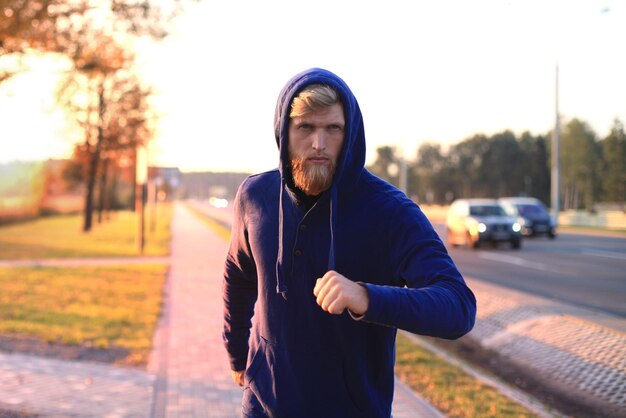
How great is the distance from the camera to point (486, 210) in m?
24.4

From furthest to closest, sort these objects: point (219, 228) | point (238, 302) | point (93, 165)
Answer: point (219, 228), point (93, 165), point (238, 302)

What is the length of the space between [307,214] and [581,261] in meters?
17.8

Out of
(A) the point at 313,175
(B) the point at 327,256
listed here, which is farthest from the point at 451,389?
(A) the point at 313,175

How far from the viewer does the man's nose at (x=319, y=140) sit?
6.82 feet

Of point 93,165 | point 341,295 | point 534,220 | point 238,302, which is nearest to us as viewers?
point 341,295

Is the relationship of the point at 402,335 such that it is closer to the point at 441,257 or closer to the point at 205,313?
the point at 205,313

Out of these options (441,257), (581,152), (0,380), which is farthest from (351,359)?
(581,152)

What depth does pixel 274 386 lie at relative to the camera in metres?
2.24

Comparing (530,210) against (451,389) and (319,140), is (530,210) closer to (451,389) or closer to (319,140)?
(451,389)

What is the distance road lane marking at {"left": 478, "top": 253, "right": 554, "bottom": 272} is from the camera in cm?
1691

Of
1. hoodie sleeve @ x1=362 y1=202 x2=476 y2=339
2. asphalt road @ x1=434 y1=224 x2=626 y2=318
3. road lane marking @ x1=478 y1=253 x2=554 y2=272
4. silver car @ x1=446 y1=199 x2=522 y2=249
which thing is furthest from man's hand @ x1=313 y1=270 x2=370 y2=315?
silver car @ x1=446 y1=199 x2=522 y2=249

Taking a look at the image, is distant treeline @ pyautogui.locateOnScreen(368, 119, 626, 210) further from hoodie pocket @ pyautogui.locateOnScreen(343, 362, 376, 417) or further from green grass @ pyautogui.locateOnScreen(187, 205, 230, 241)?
hoodie pocket @ pyautogui.locateOnScreen(343, 362, 376, 417)

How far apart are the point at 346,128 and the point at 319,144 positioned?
0.31 ft

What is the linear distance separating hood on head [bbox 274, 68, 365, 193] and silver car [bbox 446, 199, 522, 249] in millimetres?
21530
